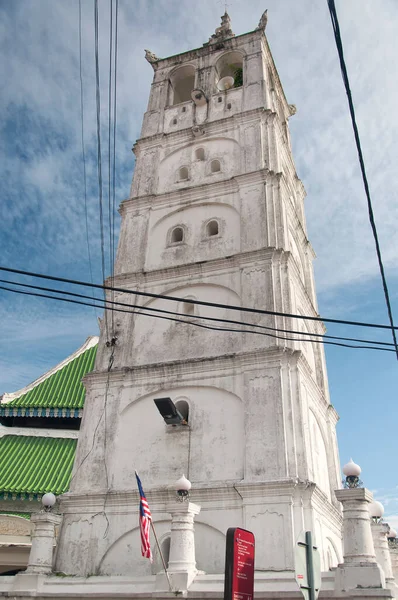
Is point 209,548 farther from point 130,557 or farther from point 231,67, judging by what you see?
point 231,67

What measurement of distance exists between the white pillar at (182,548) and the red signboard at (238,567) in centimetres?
511

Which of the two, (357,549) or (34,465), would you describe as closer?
(357,549)

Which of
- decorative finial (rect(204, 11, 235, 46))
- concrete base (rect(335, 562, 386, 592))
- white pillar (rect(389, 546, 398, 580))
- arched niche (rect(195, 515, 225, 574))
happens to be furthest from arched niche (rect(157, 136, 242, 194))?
white pillar (rect(389, 546, 398, 580))

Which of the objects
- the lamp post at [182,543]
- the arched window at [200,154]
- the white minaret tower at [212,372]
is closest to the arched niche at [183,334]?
the white minaret tower at [212,372]

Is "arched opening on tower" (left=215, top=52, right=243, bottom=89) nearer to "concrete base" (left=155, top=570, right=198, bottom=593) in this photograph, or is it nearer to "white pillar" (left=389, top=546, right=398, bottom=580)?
"concrete base" (left=155, top=570, right=198, bottom=593)

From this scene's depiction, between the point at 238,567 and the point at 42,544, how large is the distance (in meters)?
8.69

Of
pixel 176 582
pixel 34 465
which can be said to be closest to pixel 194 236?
pixel 34 465

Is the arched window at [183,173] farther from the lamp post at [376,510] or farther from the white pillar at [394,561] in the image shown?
the white pillar at [394,561]

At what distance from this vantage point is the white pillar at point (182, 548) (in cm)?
1229

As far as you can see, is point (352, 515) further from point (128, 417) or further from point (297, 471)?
point (128, 417)

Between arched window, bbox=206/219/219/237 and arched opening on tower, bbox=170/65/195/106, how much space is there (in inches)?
430

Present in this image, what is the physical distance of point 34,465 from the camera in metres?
23.3

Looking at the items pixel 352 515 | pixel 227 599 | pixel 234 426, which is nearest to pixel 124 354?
pixel 234 426

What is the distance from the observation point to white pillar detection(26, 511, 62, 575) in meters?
14.1
